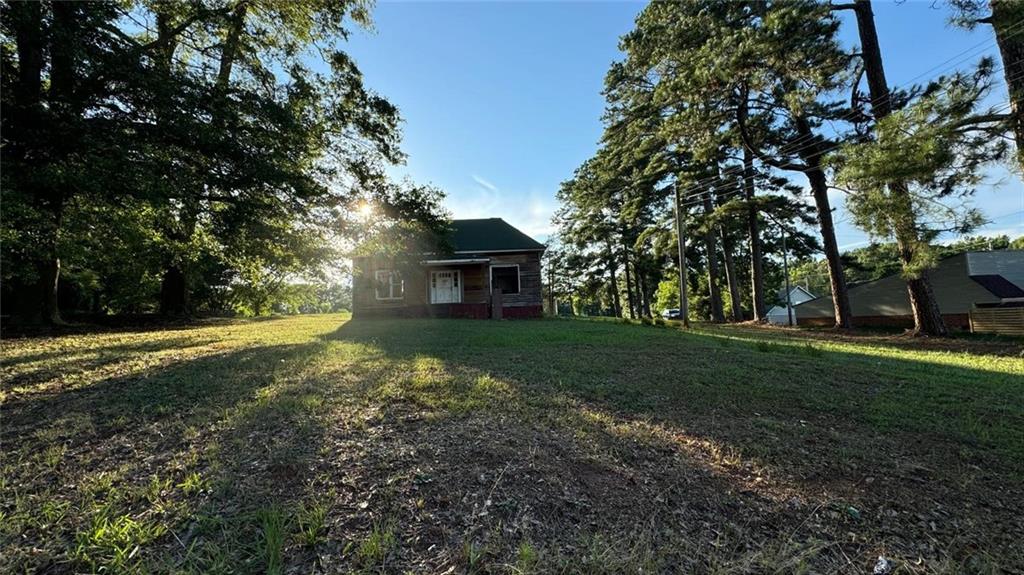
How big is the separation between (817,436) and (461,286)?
15214 millimetres

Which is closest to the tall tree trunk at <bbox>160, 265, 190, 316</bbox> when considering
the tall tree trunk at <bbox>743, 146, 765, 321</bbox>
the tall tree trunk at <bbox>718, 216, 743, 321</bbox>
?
the tall tree trunk at <bbox>743, 146, 765, 321</bbox>

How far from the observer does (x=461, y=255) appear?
1769cm

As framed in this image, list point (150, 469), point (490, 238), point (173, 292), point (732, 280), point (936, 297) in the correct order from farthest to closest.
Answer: point (732, 280), point (490, 238), point (936, 297), point (173, 292), point (150, 469)

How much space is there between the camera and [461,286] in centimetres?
1748

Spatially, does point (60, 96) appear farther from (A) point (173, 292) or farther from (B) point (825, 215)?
(B) point (825, 215)

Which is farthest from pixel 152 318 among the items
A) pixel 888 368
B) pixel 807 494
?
pixel 888 368

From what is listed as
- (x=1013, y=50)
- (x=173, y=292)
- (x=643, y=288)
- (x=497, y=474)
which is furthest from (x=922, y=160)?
(x=643, y=288)

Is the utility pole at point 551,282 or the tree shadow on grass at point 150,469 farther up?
the utility pole at point 551,282

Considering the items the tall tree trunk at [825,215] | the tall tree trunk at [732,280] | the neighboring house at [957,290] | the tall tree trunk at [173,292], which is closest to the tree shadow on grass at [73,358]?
the tall tree trunk at [173,292]

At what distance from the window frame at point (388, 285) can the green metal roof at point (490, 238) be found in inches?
112

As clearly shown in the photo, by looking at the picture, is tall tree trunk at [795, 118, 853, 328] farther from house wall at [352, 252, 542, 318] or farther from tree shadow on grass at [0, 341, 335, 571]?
tree shadow on grass at [0, 341, 335, 571]

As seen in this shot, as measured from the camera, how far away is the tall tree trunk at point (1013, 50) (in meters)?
6.27

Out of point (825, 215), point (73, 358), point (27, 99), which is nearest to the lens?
point (73, 358)

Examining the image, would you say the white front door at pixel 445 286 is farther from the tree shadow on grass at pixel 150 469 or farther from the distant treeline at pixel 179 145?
the tree shadow on grass at pixel 150 469
